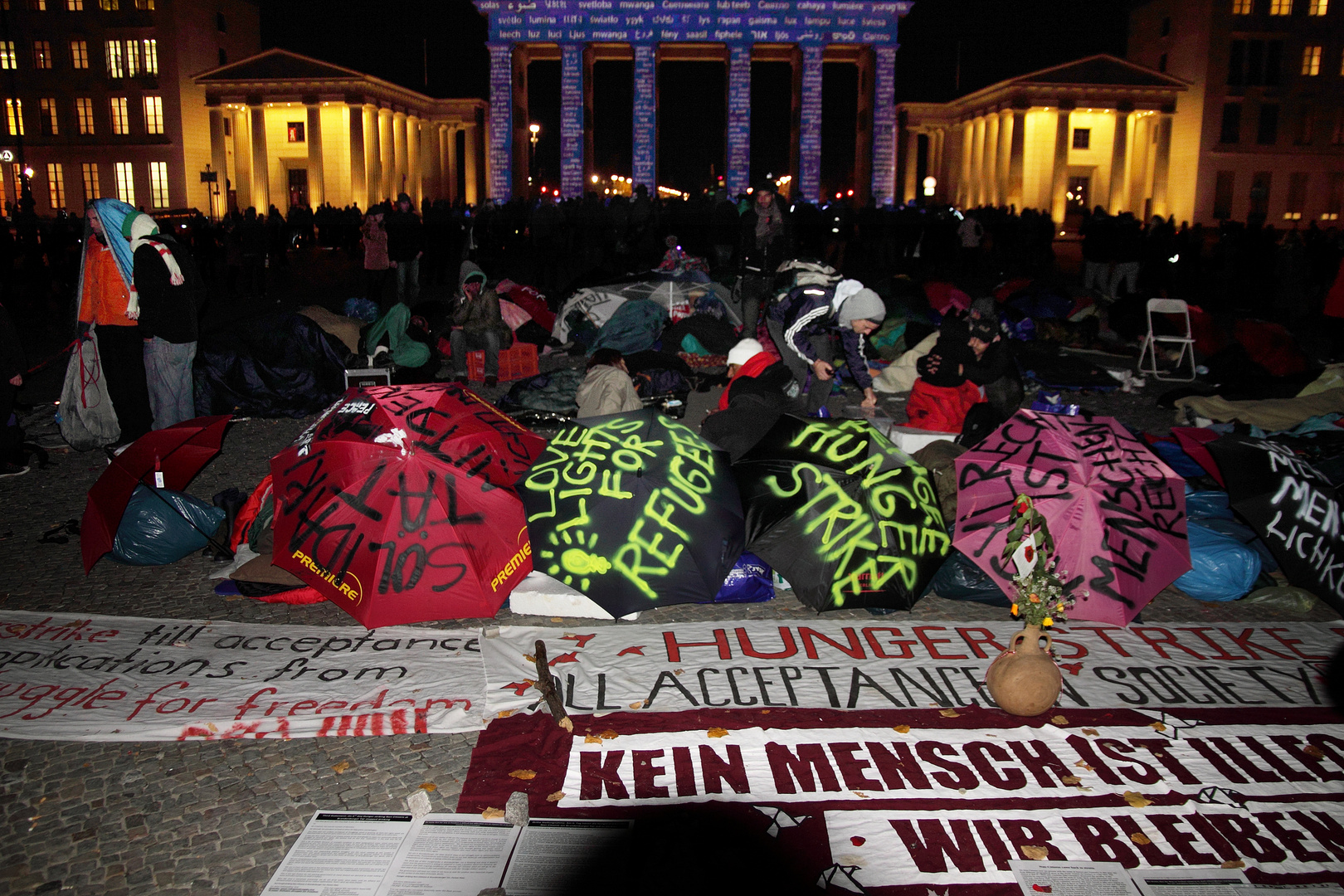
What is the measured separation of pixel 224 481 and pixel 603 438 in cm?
412

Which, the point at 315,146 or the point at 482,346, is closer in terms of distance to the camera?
the point at 482,346

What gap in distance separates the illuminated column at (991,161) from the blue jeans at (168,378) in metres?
51.1

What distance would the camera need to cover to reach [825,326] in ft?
26.3

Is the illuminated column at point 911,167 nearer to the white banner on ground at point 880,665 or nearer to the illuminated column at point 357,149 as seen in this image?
the illuminated column at point 357,149

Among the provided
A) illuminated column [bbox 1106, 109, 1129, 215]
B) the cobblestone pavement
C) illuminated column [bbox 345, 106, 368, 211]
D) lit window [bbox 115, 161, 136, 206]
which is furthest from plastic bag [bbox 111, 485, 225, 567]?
illuminated column [bbox 1106, 109, 1129, 215]

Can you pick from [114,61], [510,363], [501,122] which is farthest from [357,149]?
[510,363]

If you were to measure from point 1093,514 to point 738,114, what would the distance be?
4177cm

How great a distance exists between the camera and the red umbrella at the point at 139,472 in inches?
208

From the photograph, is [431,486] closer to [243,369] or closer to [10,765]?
[10,765]

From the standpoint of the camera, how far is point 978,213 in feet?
84.3

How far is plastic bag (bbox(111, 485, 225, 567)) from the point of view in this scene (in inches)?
217

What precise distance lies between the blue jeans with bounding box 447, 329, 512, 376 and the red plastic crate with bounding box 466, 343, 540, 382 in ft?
0.21

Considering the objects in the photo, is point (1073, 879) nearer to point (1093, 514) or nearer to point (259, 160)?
point (1093, 514)

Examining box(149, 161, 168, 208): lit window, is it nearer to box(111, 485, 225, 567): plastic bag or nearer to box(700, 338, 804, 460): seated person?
box(700, 338, 804, 460): seated person
